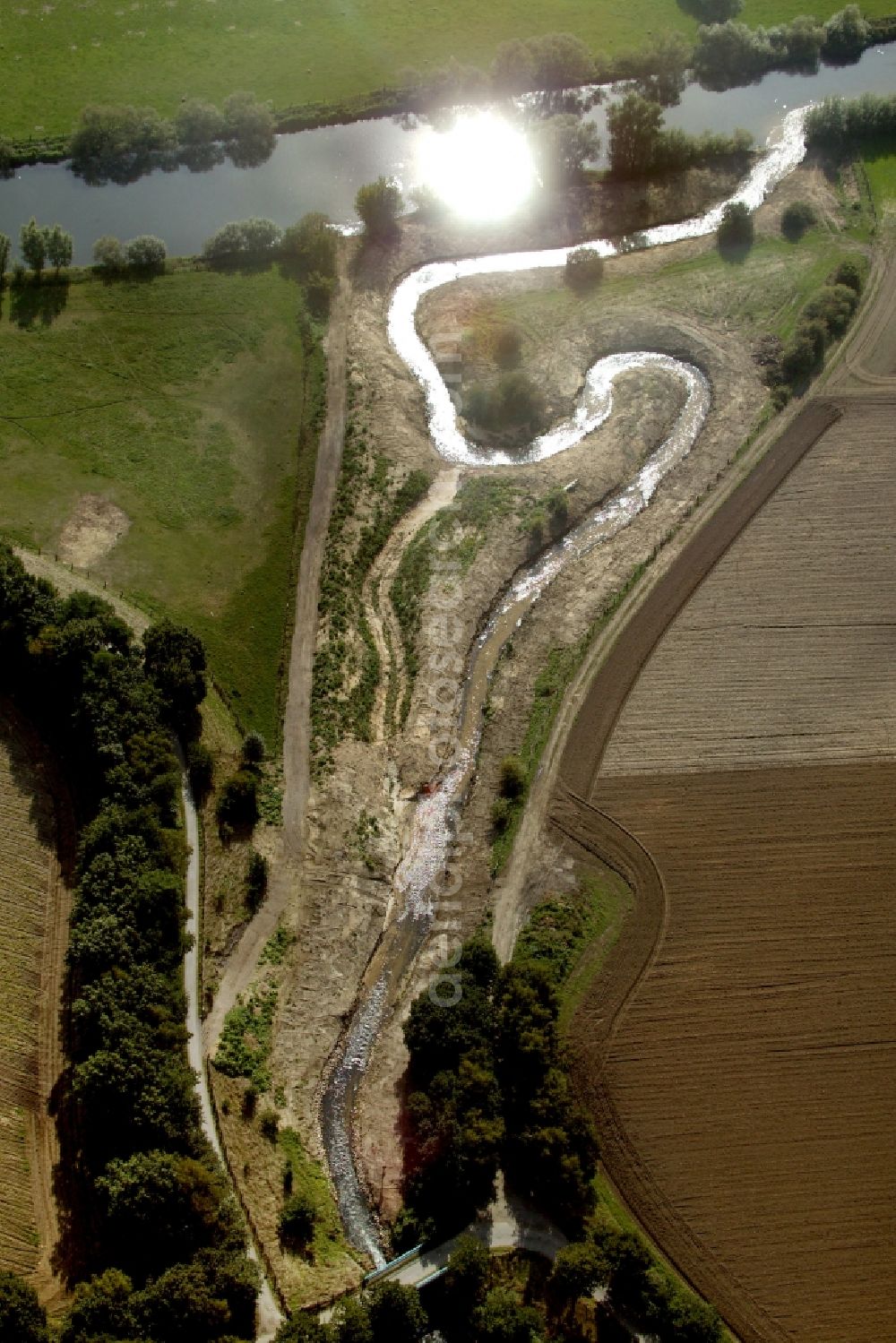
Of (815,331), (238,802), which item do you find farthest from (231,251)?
(238,802)

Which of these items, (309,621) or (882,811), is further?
(309,621)

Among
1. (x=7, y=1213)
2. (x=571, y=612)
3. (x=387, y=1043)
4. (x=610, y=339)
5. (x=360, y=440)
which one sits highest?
(x=610, y=339)

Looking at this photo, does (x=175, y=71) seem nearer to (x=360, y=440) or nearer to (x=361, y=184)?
(x=361, y=184)

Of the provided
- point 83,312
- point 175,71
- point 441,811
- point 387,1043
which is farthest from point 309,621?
point 175,71

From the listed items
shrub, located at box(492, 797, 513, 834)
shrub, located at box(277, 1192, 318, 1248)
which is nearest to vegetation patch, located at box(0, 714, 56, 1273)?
shrub, located at box(277, 1192, 318, 1248)

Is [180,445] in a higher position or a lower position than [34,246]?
lower

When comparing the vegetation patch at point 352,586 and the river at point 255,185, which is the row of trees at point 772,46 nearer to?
the river at point 255,185

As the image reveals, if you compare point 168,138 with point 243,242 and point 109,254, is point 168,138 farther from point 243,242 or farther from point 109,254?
point 109,254
